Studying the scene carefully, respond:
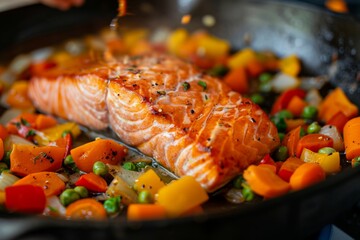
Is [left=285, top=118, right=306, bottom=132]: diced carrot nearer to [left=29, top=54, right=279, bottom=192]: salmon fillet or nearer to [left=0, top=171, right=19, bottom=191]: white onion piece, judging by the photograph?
[left=29, top=54, right=279, bottom=192]: salmon fillet

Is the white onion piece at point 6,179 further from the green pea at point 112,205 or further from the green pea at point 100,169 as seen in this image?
the green pea at point 112,205

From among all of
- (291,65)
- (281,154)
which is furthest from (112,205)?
(291,65)

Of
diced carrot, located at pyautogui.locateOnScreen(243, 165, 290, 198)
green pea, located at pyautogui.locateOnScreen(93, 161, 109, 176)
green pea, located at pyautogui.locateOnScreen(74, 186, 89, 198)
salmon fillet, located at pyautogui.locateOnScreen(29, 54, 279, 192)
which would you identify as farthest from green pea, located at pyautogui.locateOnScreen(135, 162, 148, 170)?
diced carrot, located at pyautogui.locateOnScreen(243, 165, 290, 198)

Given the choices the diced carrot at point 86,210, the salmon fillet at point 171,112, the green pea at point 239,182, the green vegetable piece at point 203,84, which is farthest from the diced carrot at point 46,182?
the green vegetable piece at point 203,84

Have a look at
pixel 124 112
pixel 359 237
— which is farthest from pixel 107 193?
pixel 359 237

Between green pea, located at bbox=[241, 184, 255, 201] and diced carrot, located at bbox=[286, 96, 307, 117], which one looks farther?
diced carrot, located at bbox=[286, 96, 307, 117]

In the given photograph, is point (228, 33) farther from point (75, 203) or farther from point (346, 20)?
point (75, 203)
